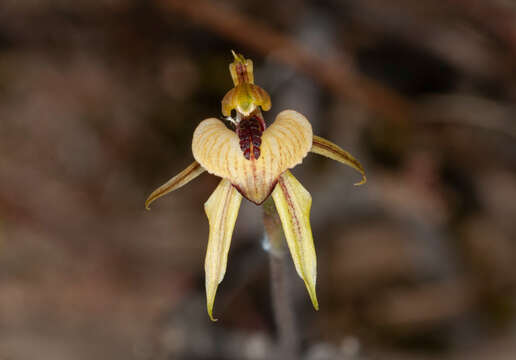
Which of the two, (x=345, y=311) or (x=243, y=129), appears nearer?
(x=243, y=129)

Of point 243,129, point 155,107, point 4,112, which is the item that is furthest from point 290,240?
point 4,112

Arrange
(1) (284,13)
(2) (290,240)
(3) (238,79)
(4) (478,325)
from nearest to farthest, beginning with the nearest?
(2) (290,240), (3) (238,79), (4) (478,325), (1) (284,13)

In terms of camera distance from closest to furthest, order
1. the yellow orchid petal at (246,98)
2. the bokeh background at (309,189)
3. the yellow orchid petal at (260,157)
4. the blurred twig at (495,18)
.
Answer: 1. the yellow orchid petal at (260,157)
2. the yellow orchid petal at (246,98)
3. the blurred twig at (495,18)
4. the bokeh background at (309,189)

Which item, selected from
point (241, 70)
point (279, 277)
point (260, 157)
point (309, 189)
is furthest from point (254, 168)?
point (309, 189)

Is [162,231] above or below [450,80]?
below

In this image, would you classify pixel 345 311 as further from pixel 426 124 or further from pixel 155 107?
pixel 155 107

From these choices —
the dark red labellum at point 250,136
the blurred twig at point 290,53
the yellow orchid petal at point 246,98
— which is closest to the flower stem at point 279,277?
the dark red labellum at point 250,136

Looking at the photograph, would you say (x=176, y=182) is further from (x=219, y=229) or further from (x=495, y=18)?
(x=495, y=18)

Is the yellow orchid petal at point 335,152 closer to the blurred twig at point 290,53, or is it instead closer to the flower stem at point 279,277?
the flower stem at point 279,277
